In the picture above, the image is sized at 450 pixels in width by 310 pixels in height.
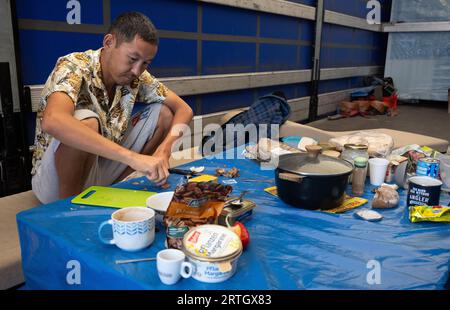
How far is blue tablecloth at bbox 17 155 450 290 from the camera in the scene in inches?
36.4

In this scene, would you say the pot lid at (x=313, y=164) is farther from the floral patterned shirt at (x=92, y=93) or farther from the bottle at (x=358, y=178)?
the floral patterned shirt at (x=92, y=93)

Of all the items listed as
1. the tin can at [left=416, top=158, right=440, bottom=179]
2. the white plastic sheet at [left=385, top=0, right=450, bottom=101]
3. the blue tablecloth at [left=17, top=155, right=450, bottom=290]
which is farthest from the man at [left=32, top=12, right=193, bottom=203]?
the white plastic sheet at [left=385, top=0, right=450, bottom=101]

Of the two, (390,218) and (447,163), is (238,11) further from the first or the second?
(390,218)

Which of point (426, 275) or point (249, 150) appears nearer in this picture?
point (426, 275)

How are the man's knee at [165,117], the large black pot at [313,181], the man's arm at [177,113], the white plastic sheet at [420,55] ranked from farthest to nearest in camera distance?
1. the white plastic sheet at [420,55]
2. the man's knee at [165,117]
3. the man's arm at [177,113]
4. the large black pot at [313,181]

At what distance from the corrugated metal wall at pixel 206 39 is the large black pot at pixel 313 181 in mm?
2061

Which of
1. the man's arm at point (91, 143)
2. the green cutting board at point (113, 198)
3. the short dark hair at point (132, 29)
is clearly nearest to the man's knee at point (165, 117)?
the short dark hair at point (132, 29)

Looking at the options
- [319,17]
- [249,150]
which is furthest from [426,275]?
[319,17]

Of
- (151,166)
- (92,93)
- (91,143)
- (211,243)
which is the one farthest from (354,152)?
(92,93)

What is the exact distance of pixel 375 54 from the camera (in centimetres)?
867

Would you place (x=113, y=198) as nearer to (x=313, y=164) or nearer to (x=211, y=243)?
(x=211, y=243)

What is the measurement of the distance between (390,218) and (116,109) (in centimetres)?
138

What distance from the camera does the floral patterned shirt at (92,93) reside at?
66.0 inches

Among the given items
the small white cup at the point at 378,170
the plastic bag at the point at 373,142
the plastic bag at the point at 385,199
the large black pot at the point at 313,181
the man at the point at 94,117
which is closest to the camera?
the large black pot at the point at 313,181
